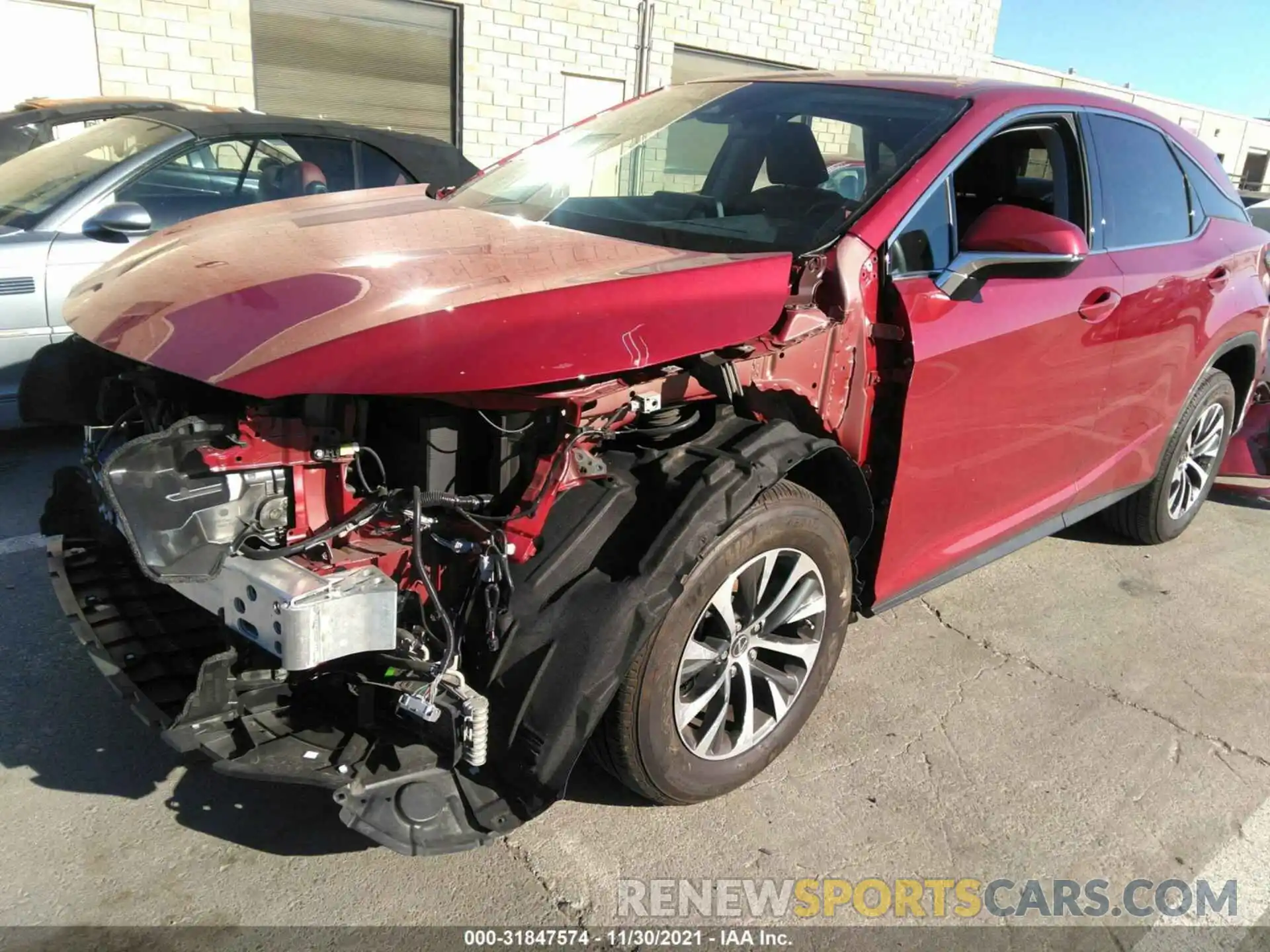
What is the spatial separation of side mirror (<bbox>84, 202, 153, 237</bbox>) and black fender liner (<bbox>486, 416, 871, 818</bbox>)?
3.23 meters

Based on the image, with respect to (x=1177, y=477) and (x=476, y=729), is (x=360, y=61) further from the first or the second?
(x=476, y=729)

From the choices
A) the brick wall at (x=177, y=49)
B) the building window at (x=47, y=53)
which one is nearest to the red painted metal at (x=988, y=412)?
the brick wall at (x=177, y=49)

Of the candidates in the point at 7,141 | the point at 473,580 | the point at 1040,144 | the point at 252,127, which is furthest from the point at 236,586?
the point at 7,141

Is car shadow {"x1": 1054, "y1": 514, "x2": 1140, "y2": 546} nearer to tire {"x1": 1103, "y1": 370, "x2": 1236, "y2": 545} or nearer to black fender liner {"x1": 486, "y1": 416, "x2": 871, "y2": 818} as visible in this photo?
tire {"x1": 1103, "y1": 370, "x2": 1236, "y2": 545}

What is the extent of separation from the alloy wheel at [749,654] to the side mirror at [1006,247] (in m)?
1.00

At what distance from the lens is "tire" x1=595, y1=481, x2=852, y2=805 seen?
7.80ft

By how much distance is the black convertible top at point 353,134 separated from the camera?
17.5 ft

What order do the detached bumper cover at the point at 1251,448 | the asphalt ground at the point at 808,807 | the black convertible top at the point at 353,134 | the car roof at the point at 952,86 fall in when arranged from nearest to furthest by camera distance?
the asphalt ground at the point at 808,807 → the car roof at the point at 952,86 → the black convertible top at the point at 353,134 → the detached bumper cover at the point at 1251,448

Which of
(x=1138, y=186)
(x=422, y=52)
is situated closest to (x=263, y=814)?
(x=1138, y=186)

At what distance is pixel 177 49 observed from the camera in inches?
385

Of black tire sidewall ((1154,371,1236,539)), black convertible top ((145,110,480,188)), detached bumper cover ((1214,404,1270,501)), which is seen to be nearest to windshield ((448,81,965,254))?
black convertible top ((145,110,480,188))

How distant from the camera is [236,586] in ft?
6.97

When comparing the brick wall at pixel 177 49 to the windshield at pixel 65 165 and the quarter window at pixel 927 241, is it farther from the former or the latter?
the quarter window at pixel 927 241

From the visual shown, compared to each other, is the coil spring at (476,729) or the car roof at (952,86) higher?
the car roof at (952,86)
